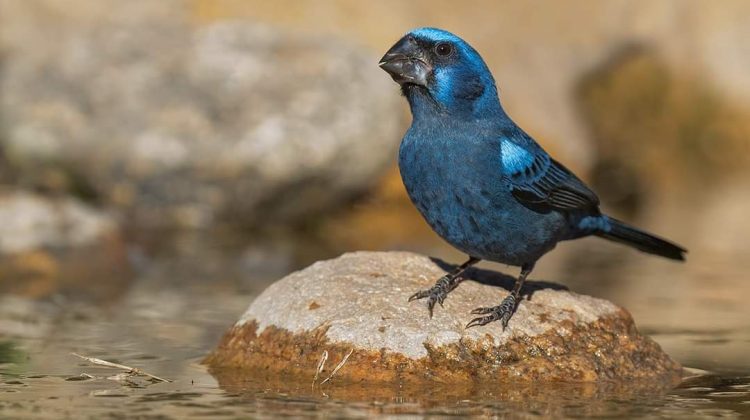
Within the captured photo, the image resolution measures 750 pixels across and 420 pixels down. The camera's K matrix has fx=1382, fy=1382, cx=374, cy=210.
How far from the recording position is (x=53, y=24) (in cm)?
1433

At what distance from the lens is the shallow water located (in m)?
6.22

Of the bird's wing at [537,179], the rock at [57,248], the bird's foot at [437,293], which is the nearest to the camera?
the bird's foot at [437,293]

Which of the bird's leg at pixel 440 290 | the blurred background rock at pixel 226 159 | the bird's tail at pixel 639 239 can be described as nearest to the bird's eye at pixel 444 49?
the bird's leg at pixel 440 290

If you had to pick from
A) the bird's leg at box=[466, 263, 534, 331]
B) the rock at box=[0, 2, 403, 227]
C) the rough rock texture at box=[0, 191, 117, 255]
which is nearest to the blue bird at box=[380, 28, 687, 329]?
the bird's leg at box=[466, 263, 534, 331]

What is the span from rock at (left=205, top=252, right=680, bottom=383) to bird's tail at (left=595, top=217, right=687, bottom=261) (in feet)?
2.16

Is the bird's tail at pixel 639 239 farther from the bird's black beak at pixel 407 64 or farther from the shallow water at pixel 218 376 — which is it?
the bird's black beak at pixel 407 64

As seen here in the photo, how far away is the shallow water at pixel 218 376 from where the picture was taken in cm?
622

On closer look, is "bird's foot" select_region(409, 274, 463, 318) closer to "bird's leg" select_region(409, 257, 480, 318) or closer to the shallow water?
"bird's leg" select_region(409, 257, 480, 318)

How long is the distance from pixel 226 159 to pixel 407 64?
6.51 m

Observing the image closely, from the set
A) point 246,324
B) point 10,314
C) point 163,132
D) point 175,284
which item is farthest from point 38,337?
point 163,132

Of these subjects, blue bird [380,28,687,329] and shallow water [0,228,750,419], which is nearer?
shallow water [0,228,750,419]

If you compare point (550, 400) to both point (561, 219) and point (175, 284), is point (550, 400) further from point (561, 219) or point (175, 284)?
point (175, 284)

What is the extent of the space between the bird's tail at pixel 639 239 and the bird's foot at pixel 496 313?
1.35 metres

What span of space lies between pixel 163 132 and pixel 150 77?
2.23ft
